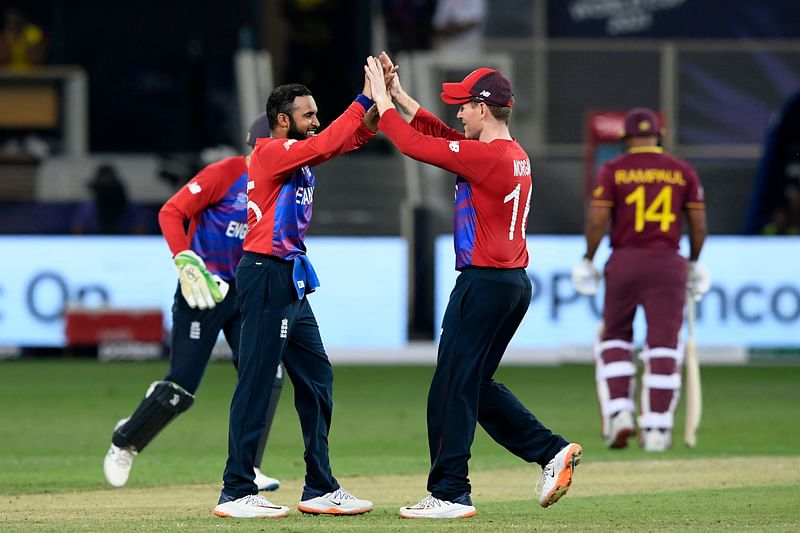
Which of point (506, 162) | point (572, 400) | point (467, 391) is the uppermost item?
point (506, 162)

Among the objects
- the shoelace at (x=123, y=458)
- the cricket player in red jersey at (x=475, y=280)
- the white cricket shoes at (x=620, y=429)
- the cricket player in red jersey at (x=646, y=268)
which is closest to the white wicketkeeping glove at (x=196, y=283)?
the shoelace at (x=123, y=458)

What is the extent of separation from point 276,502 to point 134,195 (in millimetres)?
14324

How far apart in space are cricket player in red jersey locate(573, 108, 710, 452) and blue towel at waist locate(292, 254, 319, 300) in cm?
420

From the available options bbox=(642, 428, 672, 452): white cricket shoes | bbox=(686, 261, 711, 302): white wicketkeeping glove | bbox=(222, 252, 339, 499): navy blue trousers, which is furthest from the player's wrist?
bbox=(686, 261, 711, 302): white wicketkeeping glove

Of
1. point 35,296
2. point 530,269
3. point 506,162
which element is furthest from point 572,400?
point 506,162

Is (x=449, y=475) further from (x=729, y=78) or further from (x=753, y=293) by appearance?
(x=729, y=78)

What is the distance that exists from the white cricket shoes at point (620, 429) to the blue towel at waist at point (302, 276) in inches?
171

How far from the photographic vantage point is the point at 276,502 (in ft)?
32.1

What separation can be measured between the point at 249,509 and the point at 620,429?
4.71 m

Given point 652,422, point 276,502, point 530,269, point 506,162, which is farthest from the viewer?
point 530,269

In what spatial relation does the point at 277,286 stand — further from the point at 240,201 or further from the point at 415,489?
the point at 415,489

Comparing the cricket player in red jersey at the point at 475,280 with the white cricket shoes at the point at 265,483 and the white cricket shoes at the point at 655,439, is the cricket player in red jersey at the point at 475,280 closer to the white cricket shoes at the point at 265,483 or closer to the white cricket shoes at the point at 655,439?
the white cricket shoes at the point at 265,483

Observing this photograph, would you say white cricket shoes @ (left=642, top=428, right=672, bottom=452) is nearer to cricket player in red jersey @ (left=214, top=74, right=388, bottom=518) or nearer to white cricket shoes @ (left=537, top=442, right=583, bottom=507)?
white cricket shoes @ (left=537, top=442, right=583, bottom=507)

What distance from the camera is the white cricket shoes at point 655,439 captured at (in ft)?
41.7
